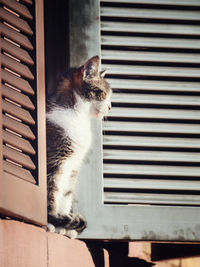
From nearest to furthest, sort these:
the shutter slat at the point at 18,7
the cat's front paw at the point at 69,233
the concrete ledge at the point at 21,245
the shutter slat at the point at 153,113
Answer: the concrete ledge at the point at 21,245 → the shutter slat at the point at 18,7 → the cat's front paw at the point at 69,233 → the shutter slat at the point at 153,113

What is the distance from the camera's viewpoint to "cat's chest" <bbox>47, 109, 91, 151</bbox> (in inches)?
143

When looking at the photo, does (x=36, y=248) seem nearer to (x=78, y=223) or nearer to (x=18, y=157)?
(x=18, y=157)

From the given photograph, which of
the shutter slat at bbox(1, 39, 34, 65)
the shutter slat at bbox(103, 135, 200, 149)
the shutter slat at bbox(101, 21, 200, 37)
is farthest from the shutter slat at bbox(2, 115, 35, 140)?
the shutter slat at bbox(101, 21, 200, 37)

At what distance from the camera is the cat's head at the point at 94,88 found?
3.65m

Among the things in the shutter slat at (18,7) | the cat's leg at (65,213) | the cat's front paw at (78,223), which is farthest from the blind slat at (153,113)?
the shutter slat at (18,7)

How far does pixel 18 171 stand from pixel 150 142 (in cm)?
91

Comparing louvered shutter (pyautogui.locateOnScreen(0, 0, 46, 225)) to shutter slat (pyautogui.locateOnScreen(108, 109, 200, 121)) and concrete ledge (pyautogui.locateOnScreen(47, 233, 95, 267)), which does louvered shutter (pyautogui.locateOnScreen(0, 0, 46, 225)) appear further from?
shutter slat (pyautogui.locateOnScreen(108, 109, 200, 121))

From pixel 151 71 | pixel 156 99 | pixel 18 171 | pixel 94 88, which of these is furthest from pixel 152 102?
pixel 18 171

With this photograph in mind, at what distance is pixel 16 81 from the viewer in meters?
2.72

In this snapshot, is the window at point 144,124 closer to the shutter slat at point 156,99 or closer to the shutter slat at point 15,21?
the shutter slat at point 156,99

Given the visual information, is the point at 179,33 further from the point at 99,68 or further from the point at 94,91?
the point at 94,91

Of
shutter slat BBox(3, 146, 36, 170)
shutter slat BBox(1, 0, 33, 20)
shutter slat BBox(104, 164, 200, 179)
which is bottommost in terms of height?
shutter slat BBox(104, 164, 200, 179)

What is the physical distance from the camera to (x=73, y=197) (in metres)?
3.27

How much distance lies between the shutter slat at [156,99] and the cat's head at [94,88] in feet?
0.53
